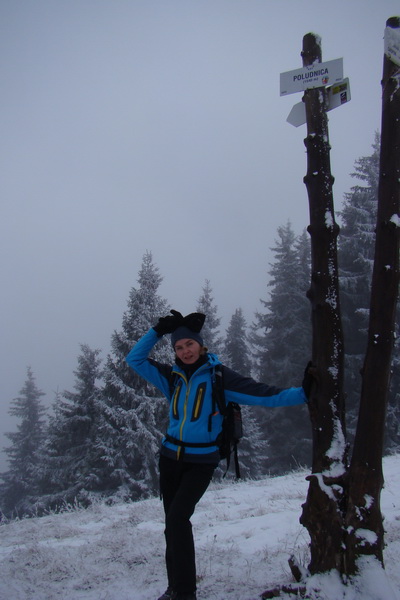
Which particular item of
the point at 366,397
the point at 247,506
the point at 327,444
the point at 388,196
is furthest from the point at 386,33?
the point at 247,506

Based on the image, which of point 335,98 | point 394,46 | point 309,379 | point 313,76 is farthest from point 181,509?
point 394,46

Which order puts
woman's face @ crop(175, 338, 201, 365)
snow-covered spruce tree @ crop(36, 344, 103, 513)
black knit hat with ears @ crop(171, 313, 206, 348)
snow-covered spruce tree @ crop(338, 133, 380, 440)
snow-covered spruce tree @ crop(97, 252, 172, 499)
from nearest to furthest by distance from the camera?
woman's face @ crop(175, 338, 201, 365) < black knit hat with ears @ crop(171, 313, 206, 348) < snow-covered spruce tree @ crop(97, 252, 172, 499) < snow-covered spruce tree @ crop(36, 344, 103, 513) < snow-covered spruce tree @ crop(338, 133, 380, 440)

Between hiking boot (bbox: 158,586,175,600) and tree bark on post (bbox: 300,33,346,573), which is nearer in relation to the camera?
tree bark on post (bbox: 300,33,346,573)

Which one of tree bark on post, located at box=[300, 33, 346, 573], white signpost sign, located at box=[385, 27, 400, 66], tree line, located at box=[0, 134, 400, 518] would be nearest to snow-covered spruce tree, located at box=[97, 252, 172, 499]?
tree line, located at box=[0, 134, 400, 518]

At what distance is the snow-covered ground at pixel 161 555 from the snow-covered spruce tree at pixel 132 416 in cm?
962

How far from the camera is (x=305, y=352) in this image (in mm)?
24141

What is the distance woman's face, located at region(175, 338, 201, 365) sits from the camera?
4031mm

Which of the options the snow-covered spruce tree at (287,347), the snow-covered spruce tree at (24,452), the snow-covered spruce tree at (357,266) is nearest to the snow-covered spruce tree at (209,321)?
the snow-covered spruce tree at (287,347)

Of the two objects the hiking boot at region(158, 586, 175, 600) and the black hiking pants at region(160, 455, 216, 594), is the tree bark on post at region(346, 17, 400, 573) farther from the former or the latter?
the hiking boot at region(158, 586, 175, 600)

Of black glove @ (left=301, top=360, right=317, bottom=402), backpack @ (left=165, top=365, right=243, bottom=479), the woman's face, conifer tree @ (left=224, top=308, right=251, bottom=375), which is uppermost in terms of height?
conifer tree @ (left=224, top=308, right=251, bottom=375)

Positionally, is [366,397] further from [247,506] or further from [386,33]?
[247,506]

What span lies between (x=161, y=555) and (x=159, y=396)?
15417 mm

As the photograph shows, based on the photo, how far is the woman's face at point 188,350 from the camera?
4.03 m

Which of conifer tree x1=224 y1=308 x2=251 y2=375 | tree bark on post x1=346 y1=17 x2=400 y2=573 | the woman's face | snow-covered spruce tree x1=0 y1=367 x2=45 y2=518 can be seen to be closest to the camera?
tree bark on post x1=346 y1=17 x2=400 y2=573
